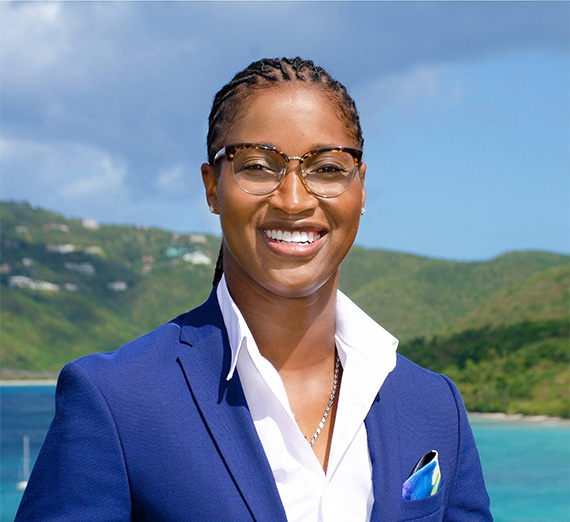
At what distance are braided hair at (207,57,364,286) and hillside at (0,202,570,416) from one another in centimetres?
5030

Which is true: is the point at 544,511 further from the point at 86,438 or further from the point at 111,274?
the point at 111,274

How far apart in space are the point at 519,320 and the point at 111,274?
59573 mm

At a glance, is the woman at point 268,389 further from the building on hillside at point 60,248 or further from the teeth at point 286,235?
the building on hillside at point 60,248

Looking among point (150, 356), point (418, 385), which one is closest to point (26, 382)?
point (418, 385)

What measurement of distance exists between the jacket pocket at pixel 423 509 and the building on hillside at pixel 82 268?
105 meters

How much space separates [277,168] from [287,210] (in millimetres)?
100

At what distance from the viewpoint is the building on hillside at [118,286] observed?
102m

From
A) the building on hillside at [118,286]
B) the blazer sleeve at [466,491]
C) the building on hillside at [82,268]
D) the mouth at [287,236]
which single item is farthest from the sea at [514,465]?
the building on hillside at [82,268]

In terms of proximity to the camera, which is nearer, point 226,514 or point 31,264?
point 226,514

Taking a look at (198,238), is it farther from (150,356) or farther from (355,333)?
(150,356)

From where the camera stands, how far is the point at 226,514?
1.73 metres

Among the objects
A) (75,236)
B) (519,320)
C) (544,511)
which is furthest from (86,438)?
(75,236)

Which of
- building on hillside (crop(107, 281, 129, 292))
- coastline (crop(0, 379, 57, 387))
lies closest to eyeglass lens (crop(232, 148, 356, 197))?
coastline (crop(0, 379, 57, 387))

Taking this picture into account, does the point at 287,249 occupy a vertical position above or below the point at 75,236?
below
